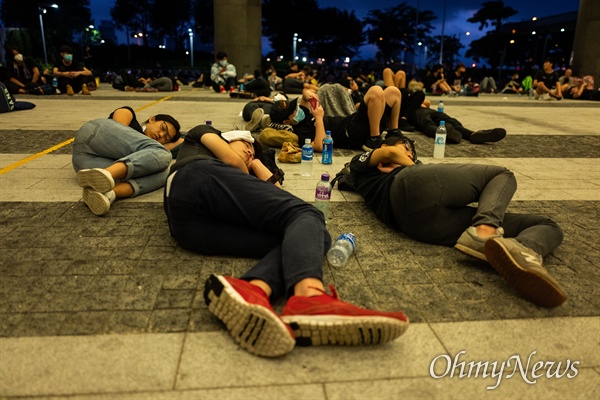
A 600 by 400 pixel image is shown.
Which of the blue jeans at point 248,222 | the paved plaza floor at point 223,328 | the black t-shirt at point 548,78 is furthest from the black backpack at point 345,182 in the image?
the black t-shirt at point 548,78

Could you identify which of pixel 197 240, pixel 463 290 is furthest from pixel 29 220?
pixel 463 290

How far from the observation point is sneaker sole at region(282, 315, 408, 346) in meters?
2.26

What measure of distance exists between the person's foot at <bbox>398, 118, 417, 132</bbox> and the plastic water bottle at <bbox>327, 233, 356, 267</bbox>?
19.9ft

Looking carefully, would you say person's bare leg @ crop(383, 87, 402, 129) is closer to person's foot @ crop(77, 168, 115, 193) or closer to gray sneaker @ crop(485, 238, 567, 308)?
person's foot @ crop(77, 168, 115, 193)

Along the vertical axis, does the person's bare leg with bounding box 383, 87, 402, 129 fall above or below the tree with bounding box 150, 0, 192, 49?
below

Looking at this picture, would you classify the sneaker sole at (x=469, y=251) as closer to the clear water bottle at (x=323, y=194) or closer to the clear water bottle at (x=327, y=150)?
the clear water bottle at (x=323, y=194)

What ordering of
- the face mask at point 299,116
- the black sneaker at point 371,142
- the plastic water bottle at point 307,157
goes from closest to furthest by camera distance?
the plastic water bottle at point 307,157
the black sneaker at point 371,142
the face mask at point 299,116

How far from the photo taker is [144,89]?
19.1m

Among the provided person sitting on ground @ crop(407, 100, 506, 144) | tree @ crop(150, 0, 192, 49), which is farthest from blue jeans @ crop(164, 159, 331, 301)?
tree @ crop(150, 0, 192, 49)

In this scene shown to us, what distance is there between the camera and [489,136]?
26.3 feet

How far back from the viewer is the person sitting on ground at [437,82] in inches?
803

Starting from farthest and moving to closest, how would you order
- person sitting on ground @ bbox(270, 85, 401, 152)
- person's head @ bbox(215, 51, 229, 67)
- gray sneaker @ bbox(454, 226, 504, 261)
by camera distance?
person's head @ bbox(215, 51, 229, 67), person sitting on ground @ bbox(270, 85, 401, 152), gray sneaker @ bbox(454, 226, 504, 261)

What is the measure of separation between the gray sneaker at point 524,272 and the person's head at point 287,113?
16.0 feet

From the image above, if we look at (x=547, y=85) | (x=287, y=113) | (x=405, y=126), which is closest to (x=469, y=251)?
(x=287, y=113)
